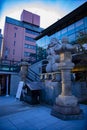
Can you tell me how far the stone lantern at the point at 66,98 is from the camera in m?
4.36

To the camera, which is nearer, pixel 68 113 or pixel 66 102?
pixel 68 113

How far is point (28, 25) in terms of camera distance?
116 feet

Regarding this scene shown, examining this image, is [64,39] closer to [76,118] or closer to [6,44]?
[76,118]

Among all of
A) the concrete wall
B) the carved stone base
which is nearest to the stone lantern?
the carved stone base

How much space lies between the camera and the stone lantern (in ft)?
14.3

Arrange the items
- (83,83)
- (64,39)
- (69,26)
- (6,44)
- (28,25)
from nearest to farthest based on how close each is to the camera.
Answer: (64,39) → (83,83) → (69,26) → (6,44) → (28,25)

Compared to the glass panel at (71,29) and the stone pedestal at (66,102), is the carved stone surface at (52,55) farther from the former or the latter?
the glass panel at (71,29)

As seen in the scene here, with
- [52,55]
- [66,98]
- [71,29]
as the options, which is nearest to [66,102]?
[66,98]

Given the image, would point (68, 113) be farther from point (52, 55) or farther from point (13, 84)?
point (13, 84)

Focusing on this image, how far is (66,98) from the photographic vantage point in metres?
4.62

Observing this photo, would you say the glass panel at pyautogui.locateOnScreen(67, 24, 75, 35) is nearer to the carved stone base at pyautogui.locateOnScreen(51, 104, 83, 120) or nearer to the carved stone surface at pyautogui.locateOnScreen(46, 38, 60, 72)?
the carved stone surface at pyautogui.locateOnScreen(46, 38, 60, 72)

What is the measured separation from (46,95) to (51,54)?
2703mm

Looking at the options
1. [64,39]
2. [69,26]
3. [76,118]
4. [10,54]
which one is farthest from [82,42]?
[10,54]

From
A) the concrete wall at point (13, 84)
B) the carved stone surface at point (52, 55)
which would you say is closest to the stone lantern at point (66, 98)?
the carved stone surface at point (52, 55)
